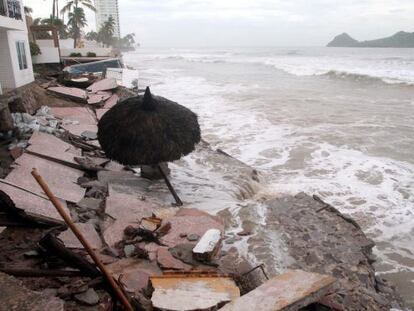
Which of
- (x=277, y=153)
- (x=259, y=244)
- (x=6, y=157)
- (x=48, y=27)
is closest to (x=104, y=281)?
(x=259, y=244)

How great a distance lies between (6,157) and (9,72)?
7535mm

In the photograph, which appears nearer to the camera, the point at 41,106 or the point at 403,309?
the point at 403,309

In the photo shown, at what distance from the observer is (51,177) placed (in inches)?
244

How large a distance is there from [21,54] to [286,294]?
569 inches

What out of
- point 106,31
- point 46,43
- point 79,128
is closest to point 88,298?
point 79,128

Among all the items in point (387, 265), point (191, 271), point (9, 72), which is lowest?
point (387, 265)

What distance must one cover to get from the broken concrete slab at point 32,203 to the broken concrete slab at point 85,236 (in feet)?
0.98

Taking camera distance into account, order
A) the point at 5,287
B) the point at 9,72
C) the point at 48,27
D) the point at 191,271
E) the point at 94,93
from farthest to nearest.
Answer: the point at 48,27
the point at 94,93
the point at 9,72
the point at 191,271
the point at 5,287

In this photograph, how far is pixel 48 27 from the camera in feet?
76.4

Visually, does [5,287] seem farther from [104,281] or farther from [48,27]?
[48,27]

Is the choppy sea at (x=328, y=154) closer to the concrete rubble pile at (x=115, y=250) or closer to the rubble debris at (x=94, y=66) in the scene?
the concrete rubble pile at (x=115, y=250)

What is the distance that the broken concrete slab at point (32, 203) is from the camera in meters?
4.82

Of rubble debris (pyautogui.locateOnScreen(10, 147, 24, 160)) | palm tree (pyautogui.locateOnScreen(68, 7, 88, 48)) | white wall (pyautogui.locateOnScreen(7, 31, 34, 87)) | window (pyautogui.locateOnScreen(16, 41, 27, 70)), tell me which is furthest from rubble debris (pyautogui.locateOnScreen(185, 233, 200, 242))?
palm tree (pyautogui.locateOnScreen(68, 7, 88, 48))

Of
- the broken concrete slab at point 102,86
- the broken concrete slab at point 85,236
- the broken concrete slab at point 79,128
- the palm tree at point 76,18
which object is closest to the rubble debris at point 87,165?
the broken concrete slab at point 79,128
